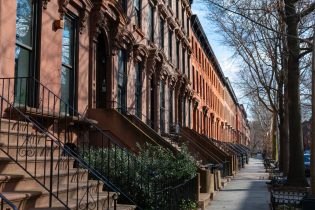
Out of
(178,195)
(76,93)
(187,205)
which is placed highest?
(76,93)

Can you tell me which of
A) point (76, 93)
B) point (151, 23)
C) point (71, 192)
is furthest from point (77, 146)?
point (151, 23)

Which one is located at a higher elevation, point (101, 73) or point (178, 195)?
point (101, 73)

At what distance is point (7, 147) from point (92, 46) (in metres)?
6.00

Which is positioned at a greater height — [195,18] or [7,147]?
[195,18]

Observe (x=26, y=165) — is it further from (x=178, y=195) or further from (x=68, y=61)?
(x=68, y=61)

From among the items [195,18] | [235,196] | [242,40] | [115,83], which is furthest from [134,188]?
[195,18]

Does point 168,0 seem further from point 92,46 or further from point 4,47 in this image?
point 4,47

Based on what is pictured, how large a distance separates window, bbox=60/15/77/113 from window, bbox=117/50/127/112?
135 inches

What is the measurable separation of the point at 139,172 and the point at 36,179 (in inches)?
121

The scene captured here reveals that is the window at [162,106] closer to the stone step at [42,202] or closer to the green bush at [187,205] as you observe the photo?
the green bush at [187,205]

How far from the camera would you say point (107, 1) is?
12906mm

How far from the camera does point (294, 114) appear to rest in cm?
1376

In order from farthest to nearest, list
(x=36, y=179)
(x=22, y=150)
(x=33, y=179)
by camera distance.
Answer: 1. (x=22, y=150)
2. (x=33, y=179)
3. (x=36, y=179)

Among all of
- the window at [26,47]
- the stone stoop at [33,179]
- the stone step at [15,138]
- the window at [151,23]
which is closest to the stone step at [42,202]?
the stone stoop at [33,179]
